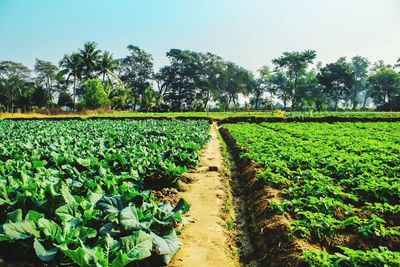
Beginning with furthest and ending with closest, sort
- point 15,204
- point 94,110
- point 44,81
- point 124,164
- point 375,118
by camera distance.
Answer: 1. point 44,81
2. point 94,110
3. point 375,118
4. point 124,164
5. point 15,204

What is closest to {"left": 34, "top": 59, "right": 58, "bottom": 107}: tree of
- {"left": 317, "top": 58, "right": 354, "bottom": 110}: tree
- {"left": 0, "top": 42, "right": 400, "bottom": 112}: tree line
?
{"left": 0, "top": 42, "right": 400, "bottom": 112}: tree line

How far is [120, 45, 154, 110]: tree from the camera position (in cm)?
7362

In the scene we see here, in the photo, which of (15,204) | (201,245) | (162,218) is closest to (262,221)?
(201,245)

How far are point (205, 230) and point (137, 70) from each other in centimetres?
7155

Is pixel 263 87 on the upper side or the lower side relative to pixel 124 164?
upper

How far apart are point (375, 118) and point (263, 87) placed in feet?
169

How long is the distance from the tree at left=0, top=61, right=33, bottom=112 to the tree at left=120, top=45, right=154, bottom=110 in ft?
60.1

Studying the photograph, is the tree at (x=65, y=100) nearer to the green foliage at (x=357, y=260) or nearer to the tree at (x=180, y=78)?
the tree at (x=180, y=78)

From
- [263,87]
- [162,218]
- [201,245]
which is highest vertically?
[263,87]

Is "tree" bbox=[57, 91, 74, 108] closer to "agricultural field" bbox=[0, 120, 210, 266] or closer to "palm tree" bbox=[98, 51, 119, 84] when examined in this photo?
"palm tree" bbox=[98, 51, 119, 84]

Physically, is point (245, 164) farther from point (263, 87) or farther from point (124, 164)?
point (263, 87)

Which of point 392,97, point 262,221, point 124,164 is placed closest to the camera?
point 262,221

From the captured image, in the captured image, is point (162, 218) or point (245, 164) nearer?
point (162, 218)

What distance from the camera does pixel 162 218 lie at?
4.61m
